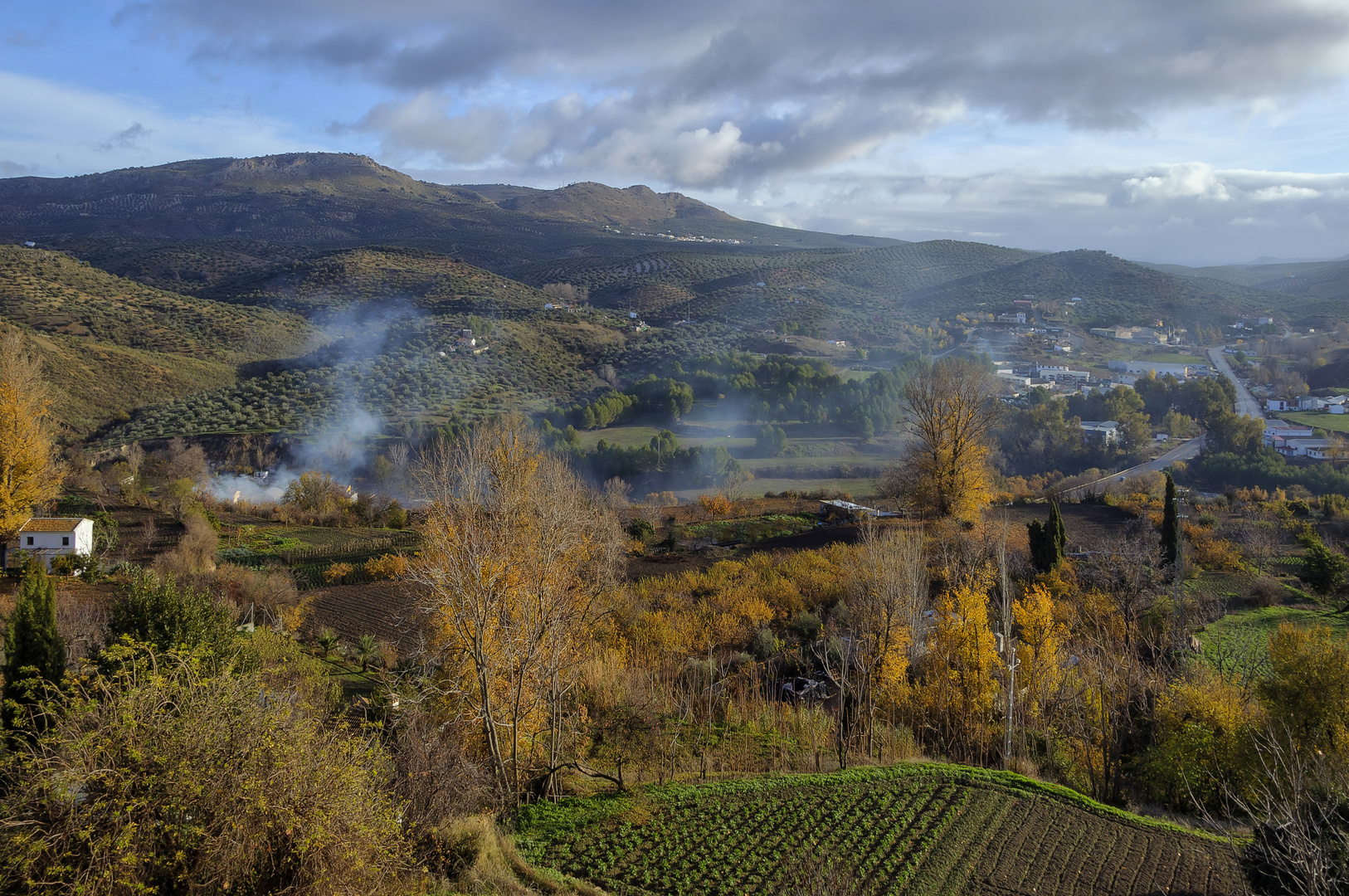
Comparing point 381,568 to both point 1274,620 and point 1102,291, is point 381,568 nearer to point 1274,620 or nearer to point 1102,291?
point 1274,620

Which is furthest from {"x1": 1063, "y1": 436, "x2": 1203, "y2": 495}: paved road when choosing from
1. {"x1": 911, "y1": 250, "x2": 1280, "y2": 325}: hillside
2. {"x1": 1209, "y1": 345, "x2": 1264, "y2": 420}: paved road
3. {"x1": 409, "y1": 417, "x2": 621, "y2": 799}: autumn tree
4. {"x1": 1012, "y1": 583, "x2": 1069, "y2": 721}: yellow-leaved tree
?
{"x1": 911, "y1": 250, "x2": 1280, "y2": 325}: hillside

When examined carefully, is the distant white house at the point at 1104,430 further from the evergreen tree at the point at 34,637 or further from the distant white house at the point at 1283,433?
the evergreen tree at the point at 34,637

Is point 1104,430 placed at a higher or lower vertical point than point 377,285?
lower

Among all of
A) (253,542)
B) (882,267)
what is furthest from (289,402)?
(882,267)

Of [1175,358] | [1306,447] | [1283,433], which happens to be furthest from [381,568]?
[1175,358]

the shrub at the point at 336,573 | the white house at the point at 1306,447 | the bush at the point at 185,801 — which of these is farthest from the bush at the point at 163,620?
the white house at the point at 1306,447

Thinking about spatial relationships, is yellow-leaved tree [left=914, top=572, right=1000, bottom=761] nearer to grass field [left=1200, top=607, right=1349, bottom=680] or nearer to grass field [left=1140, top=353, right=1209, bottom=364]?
grass field [left=1200, top=607, right=1349, bottom=680]
